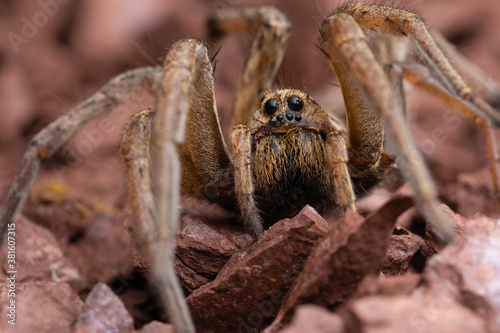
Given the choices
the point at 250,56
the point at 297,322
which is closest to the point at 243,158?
the point at 297,322

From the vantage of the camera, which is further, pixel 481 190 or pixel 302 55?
pixel 302 55

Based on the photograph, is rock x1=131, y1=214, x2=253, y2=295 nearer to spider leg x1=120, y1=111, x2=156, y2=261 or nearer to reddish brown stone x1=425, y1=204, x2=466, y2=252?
spider leg x1=120, y1=111, x2=156, y2=261

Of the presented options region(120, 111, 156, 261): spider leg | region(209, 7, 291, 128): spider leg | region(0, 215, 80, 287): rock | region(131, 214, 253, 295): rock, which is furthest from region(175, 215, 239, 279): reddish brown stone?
region(209, 7, 291, 128): spider leg

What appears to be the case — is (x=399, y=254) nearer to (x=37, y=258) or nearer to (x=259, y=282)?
(x=259, y=282)

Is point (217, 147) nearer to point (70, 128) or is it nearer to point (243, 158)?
point (243, 158)

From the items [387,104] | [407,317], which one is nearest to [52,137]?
[387,104]

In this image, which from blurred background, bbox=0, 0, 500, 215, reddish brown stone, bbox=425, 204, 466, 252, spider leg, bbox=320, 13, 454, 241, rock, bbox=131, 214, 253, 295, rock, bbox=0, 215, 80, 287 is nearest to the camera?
spider leg, bbox=320, 13, 454, 241

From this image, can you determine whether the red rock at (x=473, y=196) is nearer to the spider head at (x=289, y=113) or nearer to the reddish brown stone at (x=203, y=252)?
the spider head at (x=289, y=113)
